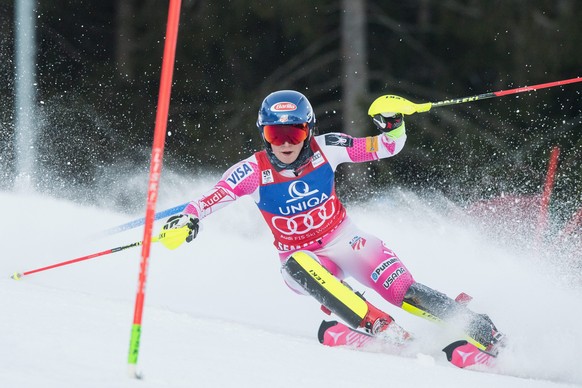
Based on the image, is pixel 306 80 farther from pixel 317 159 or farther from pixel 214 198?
pixel 214 198

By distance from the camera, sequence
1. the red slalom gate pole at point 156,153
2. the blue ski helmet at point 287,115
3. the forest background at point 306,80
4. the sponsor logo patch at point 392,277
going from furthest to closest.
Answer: the forest background at point 306,80, the sponsor logo patch at point 392,277, the blue ski helmet at point 287,115, the red slalom gate pole at point 156,153

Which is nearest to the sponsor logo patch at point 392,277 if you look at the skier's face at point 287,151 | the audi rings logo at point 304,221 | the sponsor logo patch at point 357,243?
the sponsor logo patch at point 357,243

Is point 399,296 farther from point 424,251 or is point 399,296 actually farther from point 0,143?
point 0,143

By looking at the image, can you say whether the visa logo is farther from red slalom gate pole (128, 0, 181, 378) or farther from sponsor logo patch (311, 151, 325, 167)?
red slalom gate pole (128, 0, 181, 378)

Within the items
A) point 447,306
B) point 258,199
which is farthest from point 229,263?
point 447,306

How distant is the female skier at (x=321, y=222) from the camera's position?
5801 mm

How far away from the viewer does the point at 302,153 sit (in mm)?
6113

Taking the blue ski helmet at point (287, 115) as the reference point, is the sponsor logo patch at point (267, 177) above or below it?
below

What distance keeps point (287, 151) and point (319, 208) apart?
0.45m

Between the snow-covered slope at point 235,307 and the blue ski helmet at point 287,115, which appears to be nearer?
the snow-covered slope at point 235,307

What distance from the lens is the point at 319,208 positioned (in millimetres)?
6277

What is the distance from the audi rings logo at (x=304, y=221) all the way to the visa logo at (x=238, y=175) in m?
0.33

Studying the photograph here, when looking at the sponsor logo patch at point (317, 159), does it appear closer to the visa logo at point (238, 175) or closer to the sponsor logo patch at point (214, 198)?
the visa logo at point (238, 175)

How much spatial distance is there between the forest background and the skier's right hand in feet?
22.1
